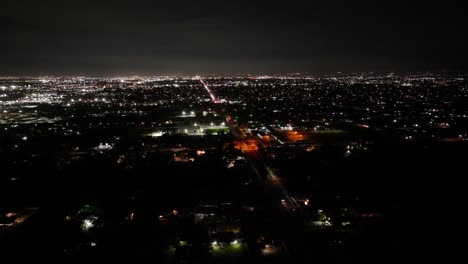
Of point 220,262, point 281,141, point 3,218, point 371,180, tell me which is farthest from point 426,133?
point 3,218

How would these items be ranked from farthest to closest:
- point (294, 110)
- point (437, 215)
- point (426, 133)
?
point (294, 110) → point (426, 133) → point (437, 215)

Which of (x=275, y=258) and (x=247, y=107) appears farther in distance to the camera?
(x=247, y=107)

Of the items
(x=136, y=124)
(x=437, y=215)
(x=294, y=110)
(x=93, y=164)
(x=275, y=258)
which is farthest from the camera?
(x=294, y=110)

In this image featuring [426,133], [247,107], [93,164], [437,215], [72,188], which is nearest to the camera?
[437,215]

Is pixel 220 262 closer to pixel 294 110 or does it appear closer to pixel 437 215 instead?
pixel 437 215

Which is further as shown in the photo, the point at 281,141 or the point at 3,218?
the point at 281,141

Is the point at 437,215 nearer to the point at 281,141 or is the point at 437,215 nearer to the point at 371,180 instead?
the point at 371,180

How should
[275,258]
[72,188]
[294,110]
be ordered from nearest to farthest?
[275,258]
[72,188]
[294,110]

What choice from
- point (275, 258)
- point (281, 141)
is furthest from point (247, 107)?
point (275, 258)
